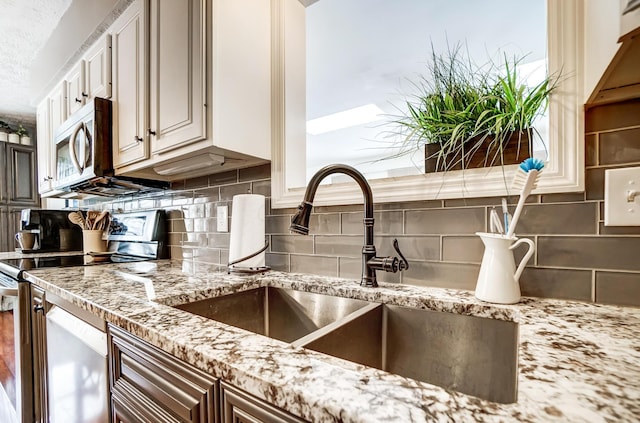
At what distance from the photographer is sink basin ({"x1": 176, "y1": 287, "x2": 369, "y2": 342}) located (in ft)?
3.07

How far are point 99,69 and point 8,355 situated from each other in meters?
1.61

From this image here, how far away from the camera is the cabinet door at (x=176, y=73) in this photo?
3.69 ft

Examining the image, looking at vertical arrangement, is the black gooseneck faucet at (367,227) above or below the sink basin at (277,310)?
above

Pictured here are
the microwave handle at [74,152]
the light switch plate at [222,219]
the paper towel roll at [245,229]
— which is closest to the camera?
the paper towel roll at [245,229]

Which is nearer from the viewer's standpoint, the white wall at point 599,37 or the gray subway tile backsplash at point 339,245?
the white wall at point 599,37

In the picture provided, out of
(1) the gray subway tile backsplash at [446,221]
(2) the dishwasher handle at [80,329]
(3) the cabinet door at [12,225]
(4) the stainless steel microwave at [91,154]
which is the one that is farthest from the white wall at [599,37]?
(3) the cabinet door at [12,225]

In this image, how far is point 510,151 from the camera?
0.86 m

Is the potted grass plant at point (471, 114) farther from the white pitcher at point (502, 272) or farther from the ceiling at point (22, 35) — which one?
the ceiling at point (22, 35)

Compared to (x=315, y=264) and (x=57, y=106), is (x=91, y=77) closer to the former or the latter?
(x=57, y=106)

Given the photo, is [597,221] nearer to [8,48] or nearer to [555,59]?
[555,59]

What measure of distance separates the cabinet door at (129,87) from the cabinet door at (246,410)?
1.27 m

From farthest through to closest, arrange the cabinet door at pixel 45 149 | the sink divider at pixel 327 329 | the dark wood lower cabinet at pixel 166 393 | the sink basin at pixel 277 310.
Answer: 1. the cabinet door at pixel 45 149
2. the sink basin at pixel 277 310
3. the sink divider at pixel 327 329
4. the dark wood lower cabinet at pixel 166 393

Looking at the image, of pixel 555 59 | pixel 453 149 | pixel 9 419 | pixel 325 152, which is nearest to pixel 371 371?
pixel 453 149

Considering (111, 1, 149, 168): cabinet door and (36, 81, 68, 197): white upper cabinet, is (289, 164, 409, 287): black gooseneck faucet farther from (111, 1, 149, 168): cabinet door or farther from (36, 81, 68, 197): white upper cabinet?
(36, 81, 68, 197): white upper cabinet
